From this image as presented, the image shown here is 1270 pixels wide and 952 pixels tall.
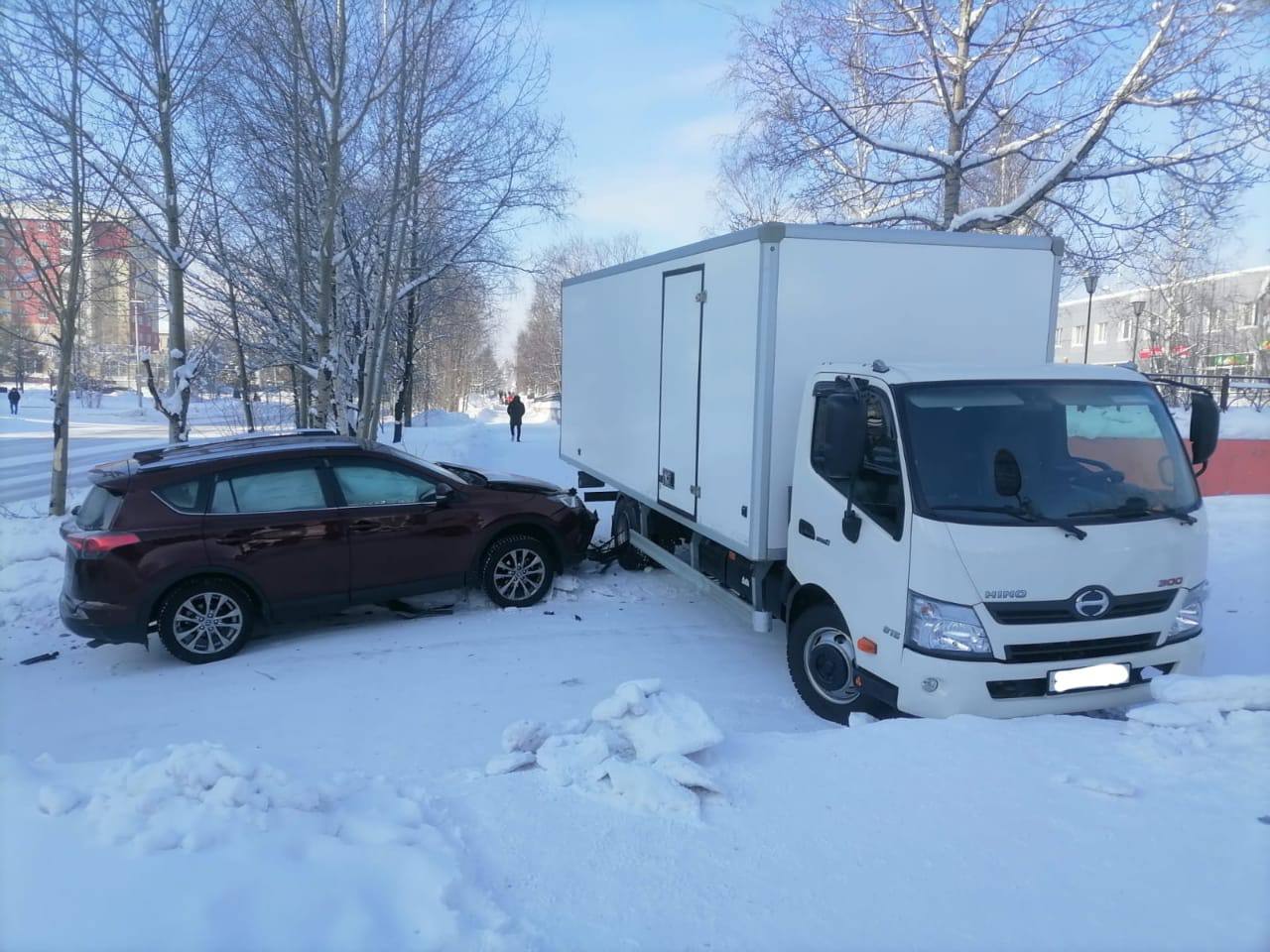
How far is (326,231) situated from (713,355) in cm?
779

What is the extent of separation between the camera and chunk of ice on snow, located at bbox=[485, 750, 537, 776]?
386 cm

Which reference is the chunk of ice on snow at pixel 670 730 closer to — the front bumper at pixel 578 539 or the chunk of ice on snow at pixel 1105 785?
the chunk of ice on snow at pixel 1105 785

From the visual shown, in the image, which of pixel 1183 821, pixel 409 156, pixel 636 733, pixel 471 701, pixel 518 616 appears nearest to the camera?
pixel 1183 821

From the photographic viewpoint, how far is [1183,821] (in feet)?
10.5

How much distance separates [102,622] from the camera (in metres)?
6.38

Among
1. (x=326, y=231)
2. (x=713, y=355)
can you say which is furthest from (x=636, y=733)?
(x=326, y=231)

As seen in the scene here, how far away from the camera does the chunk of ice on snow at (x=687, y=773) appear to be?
3422 mm

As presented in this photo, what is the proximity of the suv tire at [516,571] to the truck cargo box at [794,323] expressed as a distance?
1.89m

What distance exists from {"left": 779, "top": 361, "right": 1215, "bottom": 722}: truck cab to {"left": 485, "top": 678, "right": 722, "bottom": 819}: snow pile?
139 cm

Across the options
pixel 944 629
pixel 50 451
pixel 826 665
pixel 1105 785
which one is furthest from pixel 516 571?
pixel 50 451

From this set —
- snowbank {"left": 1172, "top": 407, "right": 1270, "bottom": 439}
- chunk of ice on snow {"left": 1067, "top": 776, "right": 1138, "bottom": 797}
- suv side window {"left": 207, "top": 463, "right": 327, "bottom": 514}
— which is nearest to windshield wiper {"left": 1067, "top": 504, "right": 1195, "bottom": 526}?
chunk of ice on snow {"left": 1067, "top": 776, "right": 1138, "bottom": 797}

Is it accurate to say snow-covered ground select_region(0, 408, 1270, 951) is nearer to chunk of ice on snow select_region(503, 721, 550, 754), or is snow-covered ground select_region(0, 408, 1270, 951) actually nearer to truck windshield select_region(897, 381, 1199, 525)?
chunk of ice on snow select_region(503, 721, 550, 754)

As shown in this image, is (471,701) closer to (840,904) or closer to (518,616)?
(518,616)

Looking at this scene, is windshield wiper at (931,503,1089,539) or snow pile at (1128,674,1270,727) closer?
snow pile at (1128,674,1270,727)
